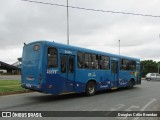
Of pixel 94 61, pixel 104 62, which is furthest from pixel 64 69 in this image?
pixel 104 62

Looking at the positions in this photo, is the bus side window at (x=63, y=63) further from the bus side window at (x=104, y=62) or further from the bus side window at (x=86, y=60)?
the bus side window at (x=104, y=62)

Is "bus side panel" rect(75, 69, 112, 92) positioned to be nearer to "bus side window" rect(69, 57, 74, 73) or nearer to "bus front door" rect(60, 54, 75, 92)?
"bus front door" rect(60, 54, 75, 92)

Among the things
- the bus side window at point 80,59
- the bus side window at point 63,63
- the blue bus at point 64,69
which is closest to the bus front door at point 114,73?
the blue bus at point 64,69

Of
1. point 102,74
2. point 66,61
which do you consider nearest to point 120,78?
point 102,74

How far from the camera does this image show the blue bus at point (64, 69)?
511 inches

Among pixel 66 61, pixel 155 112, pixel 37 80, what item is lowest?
pixel 155 112

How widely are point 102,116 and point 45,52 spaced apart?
5031 mm

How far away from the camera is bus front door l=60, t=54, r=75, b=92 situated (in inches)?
551

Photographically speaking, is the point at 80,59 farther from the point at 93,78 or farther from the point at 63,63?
the point at 93,78

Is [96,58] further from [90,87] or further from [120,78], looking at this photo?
[120,78]

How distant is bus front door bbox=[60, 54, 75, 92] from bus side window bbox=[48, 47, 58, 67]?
0.52 m

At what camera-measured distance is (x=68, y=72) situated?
1441cm

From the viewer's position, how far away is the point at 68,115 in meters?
9.56

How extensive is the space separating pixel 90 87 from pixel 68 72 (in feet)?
8.99
